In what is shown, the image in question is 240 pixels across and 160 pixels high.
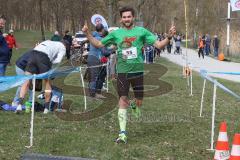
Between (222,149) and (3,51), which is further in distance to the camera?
(3,51)

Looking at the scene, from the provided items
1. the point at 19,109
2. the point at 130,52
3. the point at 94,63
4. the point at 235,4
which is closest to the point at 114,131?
the point at 130,52

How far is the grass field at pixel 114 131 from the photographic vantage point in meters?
6.75

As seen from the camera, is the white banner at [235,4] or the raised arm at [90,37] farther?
the white banner at [235,4]

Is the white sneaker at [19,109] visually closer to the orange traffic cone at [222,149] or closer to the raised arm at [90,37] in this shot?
the raised arm at [90,37]

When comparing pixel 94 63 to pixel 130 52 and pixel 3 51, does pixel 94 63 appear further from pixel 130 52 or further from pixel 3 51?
pixel 130 52

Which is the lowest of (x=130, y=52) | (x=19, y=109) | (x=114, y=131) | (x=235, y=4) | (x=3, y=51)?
(x=114, y=131)

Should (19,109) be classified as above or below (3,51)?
below

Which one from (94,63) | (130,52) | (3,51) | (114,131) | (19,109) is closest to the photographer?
(130,52)

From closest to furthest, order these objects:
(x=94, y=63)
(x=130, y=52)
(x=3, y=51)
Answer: (x=130, y=52)
(x=3, y=51)
(x=94, y=63)

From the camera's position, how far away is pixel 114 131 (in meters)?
8.25

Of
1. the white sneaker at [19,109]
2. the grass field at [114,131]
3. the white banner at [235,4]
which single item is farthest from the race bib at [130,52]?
the white banner at [235,4]

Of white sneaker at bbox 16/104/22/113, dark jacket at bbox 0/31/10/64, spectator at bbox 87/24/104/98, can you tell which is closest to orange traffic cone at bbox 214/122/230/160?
white sneaker at bbox 16/104/22/113

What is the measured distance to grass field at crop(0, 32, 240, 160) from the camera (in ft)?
22.2

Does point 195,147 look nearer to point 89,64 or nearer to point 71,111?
point 71,111
